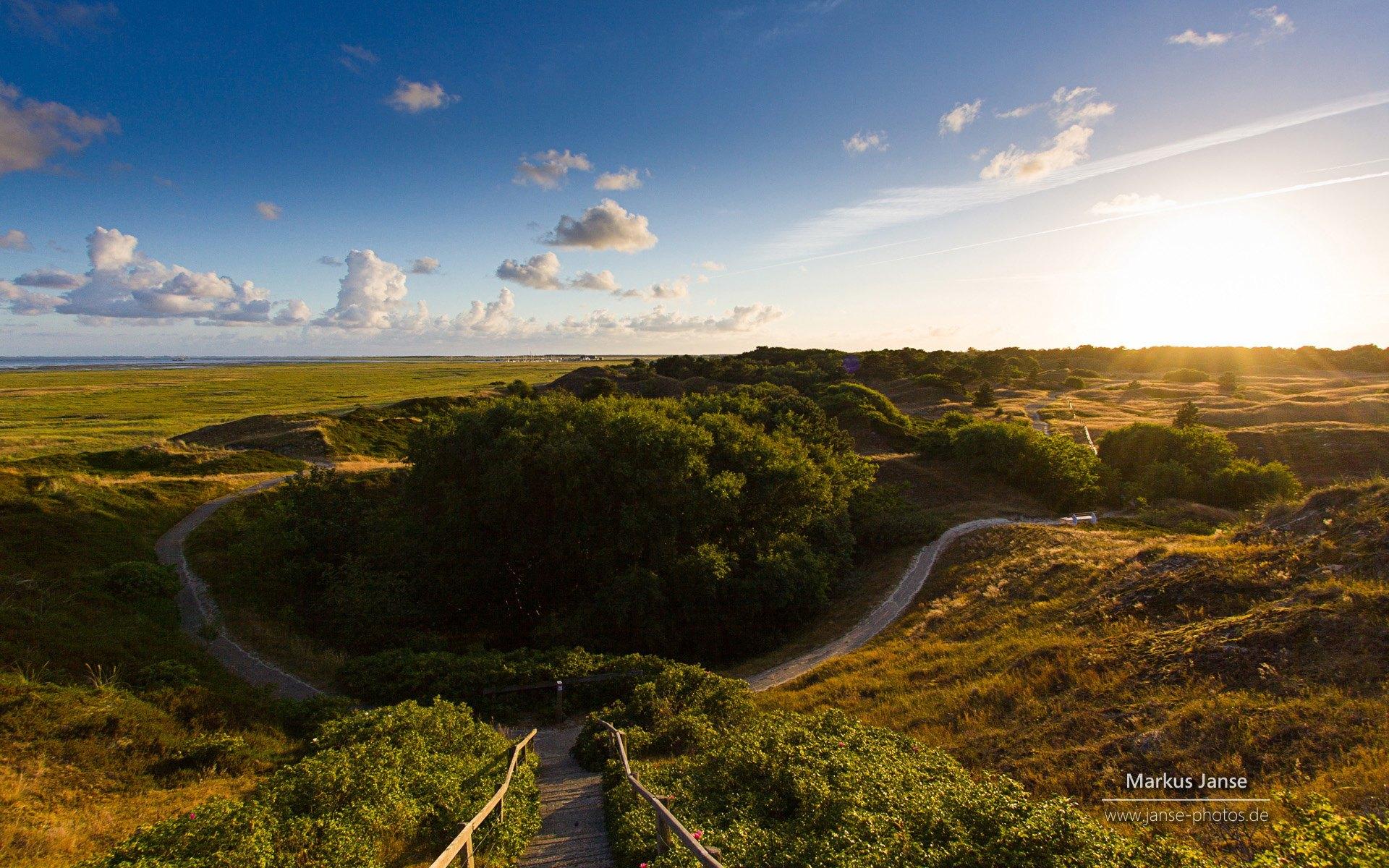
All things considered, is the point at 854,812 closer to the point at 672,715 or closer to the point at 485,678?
the point at 672,715

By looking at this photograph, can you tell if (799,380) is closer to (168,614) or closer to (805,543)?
(805,543)

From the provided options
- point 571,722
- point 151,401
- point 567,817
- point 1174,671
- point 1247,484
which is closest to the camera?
point 567,817

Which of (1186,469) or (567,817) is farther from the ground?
(1186,469)

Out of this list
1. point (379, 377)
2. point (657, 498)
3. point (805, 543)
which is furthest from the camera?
point (379, 377)

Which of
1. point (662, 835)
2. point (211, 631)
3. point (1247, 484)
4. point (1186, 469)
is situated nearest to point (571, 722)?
point (662, 835)

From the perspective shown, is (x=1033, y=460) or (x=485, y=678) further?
(x=1033, y=460)

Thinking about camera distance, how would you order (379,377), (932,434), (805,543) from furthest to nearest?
(379,377), (932,434), (805,543)

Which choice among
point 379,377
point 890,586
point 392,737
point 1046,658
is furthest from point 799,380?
point 379,377
